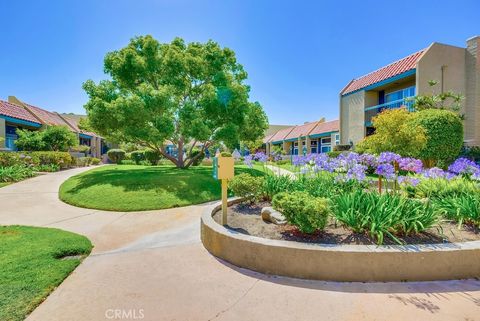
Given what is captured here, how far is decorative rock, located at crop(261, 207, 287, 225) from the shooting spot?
4.90 metres

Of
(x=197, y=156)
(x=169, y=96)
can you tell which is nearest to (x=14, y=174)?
(x=169, y=96)

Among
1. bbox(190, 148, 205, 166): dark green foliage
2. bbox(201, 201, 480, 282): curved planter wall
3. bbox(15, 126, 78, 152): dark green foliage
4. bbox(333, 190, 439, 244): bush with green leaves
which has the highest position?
bbox(15, 126, 78, 152): dark green foliage

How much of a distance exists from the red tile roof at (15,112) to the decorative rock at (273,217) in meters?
22.4

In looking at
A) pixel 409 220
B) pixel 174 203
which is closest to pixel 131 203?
pixel 174 203

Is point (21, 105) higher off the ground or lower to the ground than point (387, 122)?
higher

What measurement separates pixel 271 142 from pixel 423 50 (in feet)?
85.7

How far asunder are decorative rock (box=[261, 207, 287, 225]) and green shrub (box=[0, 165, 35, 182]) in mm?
13520

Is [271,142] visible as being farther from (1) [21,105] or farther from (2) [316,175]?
(2) [316,175]

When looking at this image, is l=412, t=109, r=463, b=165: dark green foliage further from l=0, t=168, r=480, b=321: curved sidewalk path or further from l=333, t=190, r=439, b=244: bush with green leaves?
l=0, t=168, r=480, b=321: curved sidewalk path

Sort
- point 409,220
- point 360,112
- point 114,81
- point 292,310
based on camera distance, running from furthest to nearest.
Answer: point 360,112 < point 114,81 < point 409,220 < point 292,310

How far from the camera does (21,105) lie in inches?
984

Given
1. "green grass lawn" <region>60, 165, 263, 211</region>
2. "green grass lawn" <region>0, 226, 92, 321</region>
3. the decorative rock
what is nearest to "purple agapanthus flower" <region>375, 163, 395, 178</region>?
the decorative rock

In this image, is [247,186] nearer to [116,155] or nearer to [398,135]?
[398,135]

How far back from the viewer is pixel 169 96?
1209 centimetres
